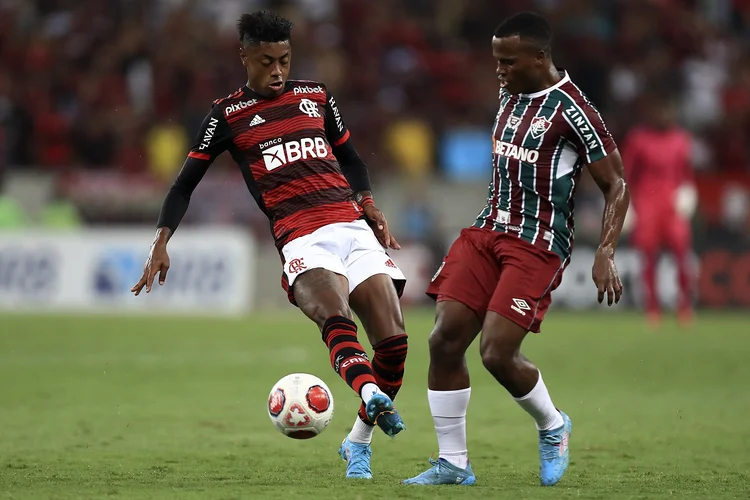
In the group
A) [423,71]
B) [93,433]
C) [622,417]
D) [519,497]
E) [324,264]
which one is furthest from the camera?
[423,71]

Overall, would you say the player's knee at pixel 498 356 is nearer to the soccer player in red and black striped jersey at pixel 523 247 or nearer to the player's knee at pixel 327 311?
the soccer player in red and black striped jersey at pixel 523 247

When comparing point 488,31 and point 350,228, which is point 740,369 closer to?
point 350,228

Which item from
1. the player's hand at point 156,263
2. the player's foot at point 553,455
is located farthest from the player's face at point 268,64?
the player's foot at point 553,455

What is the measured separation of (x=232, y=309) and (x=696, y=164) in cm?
807

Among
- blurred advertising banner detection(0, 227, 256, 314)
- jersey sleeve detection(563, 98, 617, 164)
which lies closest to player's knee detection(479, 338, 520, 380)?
jersey sleeve detection(563, 98, 617, 164)

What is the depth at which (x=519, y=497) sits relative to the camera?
520 centimetres

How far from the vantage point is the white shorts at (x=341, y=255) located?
6.12 m

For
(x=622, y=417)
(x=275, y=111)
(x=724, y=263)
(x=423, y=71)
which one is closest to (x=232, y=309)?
(x=423, y=71)

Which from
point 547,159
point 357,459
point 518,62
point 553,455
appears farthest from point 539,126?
point 357,459

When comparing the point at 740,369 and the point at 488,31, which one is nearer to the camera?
the point at 740,369

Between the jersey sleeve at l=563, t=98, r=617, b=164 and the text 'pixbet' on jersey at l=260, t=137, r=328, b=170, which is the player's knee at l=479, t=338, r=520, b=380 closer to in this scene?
the jersey sleeve at l=563, t=98, r=617, b=164

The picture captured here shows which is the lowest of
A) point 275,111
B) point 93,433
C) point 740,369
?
point 93,433

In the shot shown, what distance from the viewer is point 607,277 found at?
5.48 m

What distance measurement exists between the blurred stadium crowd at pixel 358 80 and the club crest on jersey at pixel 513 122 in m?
11.6
